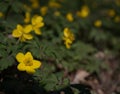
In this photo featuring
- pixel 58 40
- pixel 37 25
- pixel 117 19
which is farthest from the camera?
pixel 117 19

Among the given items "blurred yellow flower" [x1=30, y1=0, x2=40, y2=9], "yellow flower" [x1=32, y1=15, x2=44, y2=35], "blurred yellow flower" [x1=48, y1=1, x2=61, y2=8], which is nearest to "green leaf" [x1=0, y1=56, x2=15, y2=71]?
"yellow flower" [x1=32, y1=15, x2=44, y2=35]

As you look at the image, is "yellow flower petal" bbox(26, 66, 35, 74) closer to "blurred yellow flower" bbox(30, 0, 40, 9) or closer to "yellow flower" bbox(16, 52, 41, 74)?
"yellow flower" bbox(16, 52, 41, 74)

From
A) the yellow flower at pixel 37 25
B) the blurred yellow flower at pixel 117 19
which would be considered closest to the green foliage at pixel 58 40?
the blurred yellow flower at pixel 117 19

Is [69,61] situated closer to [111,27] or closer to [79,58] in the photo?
[79,58]

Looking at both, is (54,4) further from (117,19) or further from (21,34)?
(21,34)

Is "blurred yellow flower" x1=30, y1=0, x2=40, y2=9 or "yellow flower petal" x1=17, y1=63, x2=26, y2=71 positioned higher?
"blurred yellow flower" x1=30, y1=0, x2=40, y2=9

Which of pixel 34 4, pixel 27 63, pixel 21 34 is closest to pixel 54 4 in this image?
pixel 34 4

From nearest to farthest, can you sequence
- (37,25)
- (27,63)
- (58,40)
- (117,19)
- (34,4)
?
(27,63) → (37,25) → (58,40) → (34,4) → (117,19)

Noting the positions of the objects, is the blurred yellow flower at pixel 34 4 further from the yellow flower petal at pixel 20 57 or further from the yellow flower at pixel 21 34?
the yellow flower petal at pixel 20 57
